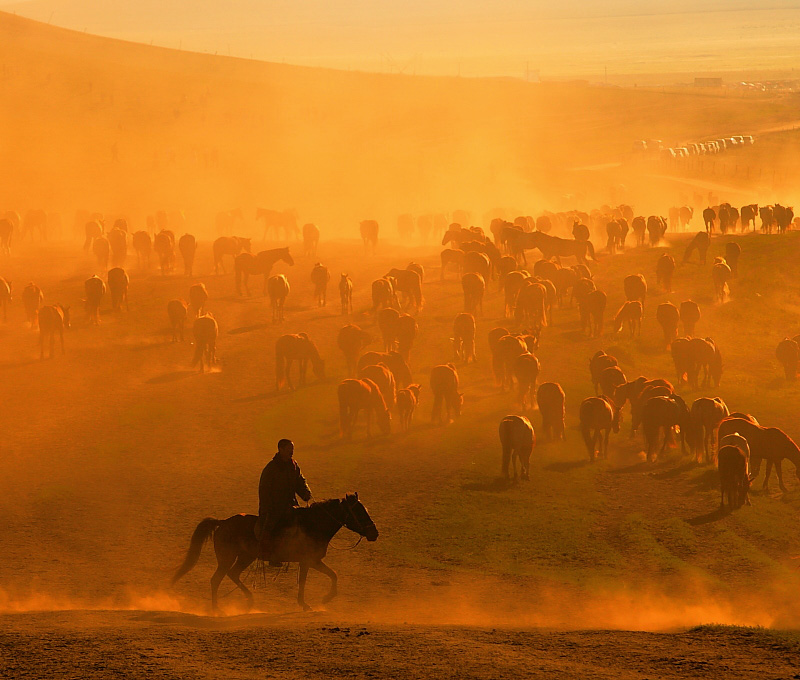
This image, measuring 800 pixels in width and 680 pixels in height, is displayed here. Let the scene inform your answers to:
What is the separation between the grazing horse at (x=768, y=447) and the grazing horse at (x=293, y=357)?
1373 centimetres

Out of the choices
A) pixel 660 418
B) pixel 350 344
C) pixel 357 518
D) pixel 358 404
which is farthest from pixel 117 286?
pixel 357 518

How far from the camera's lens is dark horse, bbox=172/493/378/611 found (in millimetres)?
18109

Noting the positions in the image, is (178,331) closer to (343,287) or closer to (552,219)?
(343,287)

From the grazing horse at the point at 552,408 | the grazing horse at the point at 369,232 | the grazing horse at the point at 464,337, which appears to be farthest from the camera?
the grazing horse at the point at 369,232

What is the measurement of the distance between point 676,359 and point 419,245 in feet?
109

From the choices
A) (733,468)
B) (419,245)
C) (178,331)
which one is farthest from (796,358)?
(419,245)

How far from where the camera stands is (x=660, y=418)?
27172mm

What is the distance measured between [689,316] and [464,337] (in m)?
9.51

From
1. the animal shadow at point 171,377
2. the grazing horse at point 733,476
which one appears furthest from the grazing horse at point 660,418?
the animal shadow at point 171,377

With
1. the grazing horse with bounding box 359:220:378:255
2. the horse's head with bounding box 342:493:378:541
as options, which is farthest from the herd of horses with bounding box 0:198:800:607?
the grazing horse with bounding box 359:220:378:255

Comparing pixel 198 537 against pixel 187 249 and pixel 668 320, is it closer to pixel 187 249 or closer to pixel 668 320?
pixel 668 320

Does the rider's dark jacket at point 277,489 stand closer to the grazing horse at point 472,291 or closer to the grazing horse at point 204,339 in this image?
the grazing horse at point 204,339

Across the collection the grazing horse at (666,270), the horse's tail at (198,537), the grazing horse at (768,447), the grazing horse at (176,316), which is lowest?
the horse's tail at (198,537)

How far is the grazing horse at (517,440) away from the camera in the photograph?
25562 mm
